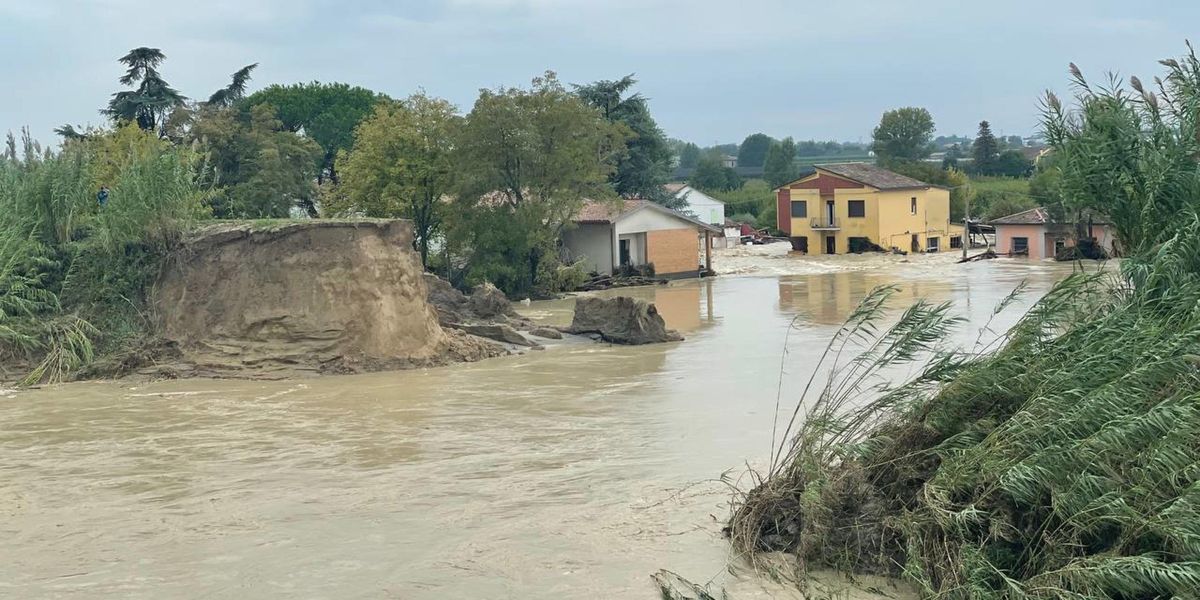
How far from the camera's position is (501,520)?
36.7 feet

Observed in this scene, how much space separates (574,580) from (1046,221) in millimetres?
46728

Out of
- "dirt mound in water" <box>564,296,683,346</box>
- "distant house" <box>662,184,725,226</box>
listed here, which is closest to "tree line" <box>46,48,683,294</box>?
"dirt mound in water" <box>564,296,683,346</box>

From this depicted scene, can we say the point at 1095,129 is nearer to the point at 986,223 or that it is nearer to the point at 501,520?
the point at 501,520

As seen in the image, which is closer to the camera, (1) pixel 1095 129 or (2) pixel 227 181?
(1) pixel 1095 129

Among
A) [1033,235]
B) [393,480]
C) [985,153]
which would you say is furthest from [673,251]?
[985,153]

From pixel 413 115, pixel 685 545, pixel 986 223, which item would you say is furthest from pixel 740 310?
pixel 986 223

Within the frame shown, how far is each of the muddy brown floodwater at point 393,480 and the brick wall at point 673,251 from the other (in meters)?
24.2

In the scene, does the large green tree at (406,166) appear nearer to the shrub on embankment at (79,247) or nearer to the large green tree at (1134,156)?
the shrub on embankment at (79,247)

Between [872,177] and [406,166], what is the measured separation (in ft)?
93.8

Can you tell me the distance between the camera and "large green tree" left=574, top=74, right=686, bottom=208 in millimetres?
59000

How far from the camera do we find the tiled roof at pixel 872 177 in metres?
58.9

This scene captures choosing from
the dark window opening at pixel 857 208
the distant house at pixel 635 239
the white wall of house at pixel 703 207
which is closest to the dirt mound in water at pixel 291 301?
the distant house at pixel 635 239

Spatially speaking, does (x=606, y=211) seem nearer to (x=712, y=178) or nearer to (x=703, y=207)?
(x=703, y=207)

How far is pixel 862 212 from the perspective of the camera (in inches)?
2323
